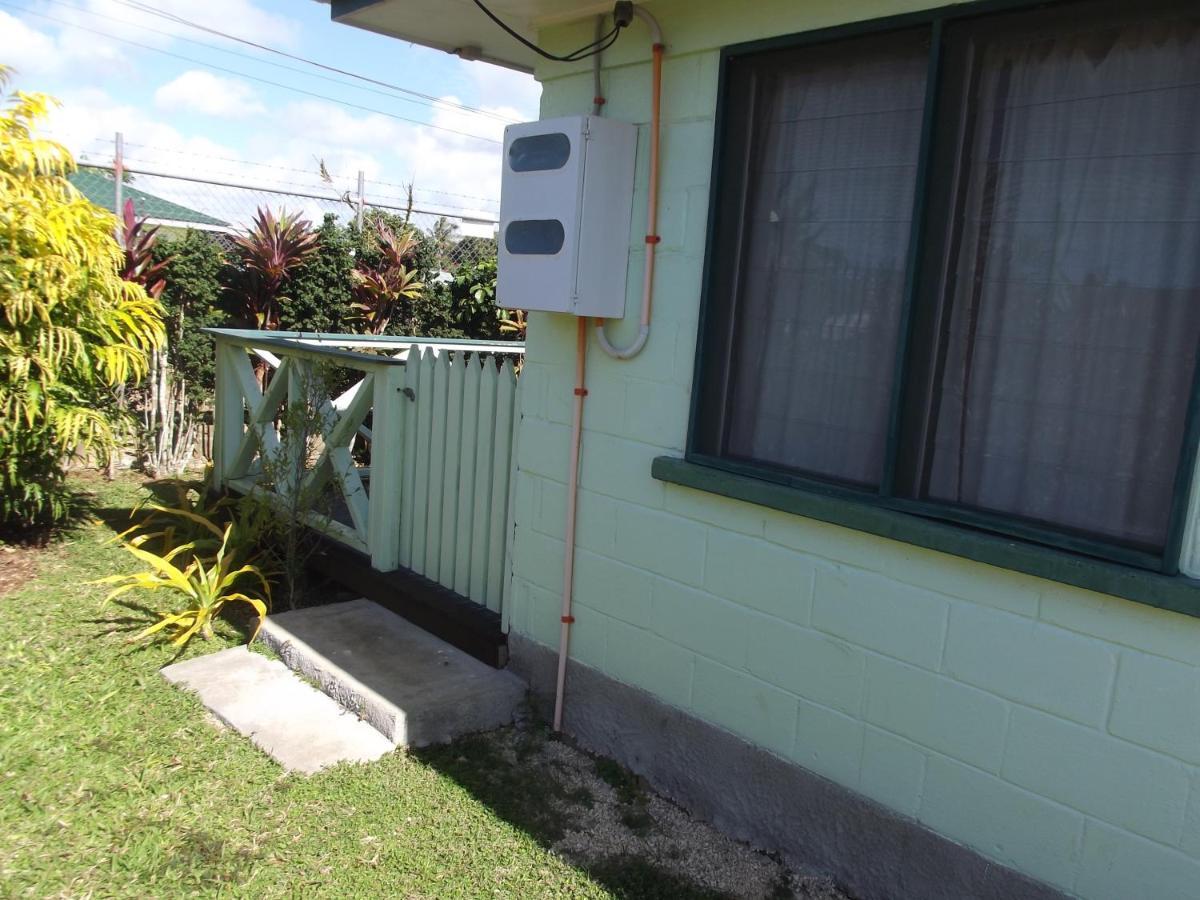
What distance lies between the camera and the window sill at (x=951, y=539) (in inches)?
85.4

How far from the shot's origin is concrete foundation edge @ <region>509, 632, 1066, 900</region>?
2645mm

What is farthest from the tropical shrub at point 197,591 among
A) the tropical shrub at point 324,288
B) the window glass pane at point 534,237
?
the tropical shrub at point 324,288

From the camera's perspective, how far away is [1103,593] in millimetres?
2264

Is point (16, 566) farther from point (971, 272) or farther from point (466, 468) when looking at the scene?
point (971, 272)

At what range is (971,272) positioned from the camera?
8.51 feet

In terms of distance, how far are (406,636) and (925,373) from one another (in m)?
2.75

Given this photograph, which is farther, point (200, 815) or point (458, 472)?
point (458, 472)

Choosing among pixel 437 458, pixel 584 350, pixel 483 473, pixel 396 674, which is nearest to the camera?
pixel 584 350

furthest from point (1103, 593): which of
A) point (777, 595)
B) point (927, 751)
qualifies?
point (777, 595)

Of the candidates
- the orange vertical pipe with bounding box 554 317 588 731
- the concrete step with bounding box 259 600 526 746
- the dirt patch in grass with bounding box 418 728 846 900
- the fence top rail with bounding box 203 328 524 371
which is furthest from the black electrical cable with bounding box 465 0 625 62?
the dirt patch in grass with bounding box 418 728 846 900

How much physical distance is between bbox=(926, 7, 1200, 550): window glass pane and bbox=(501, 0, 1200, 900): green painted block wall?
29cm

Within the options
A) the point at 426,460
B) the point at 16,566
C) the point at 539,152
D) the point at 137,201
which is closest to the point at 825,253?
the point at 539,152

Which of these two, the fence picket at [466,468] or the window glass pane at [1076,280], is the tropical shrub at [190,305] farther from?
the window glass pane at [1076,280]

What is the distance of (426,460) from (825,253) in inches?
100
